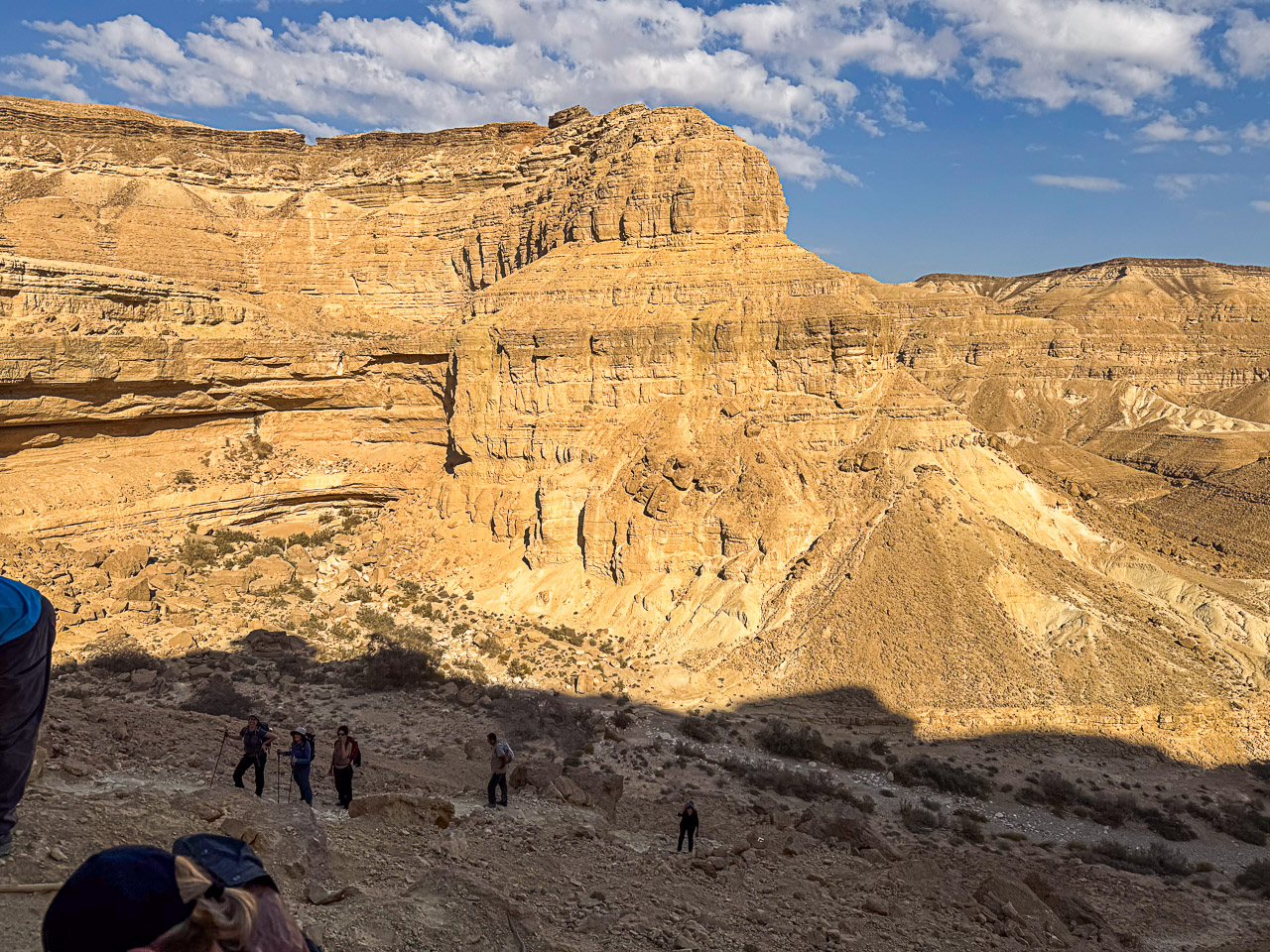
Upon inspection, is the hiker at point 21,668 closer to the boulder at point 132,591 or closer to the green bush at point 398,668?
the green bush at point 398,668

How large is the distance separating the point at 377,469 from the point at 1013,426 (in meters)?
61.2

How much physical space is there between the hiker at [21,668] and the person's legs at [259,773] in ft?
20.9

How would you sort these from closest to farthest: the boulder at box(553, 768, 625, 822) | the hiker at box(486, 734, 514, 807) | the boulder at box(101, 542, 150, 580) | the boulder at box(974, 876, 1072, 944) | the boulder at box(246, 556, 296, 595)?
the boulder at box(974, 876, 1072, 944) → the hiker at box(486, 734, 514, 807) → the boulder at box(553, 768, 625, 822) → the boulder at box(101, 542, 150, 580) → the boulder at box(246, 556, 296, 595)

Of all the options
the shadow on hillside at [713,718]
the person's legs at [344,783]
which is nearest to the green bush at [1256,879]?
the shadow on hillside at [713,718]

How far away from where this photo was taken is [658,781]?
17.4 meters

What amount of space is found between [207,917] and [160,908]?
119mm

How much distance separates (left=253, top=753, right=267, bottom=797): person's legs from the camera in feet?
38.6

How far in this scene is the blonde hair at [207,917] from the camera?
218cm

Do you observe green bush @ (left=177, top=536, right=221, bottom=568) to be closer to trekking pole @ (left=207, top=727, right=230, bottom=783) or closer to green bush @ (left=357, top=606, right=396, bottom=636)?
green bush @ (left=357, top=606, right=396, bottom=636)

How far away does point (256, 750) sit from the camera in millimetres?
11711

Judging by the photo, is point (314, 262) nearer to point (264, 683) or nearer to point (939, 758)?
point (264, 683)

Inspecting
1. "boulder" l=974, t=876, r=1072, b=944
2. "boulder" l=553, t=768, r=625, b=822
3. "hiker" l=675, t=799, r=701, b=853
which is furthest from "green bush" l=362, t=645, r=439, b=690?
"boulder" l=974, t=876, r=1072, b=944

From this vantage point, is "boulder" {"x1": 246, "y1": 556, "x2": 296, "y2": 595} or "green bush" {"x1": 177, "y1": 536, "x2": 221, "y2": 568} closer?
"boulder" {"x1": 246, "y1": 556, "x2": 296, "y2": 595}

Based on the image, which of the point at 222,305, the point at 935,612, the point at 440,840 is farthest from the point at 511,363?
the point at 440,840
